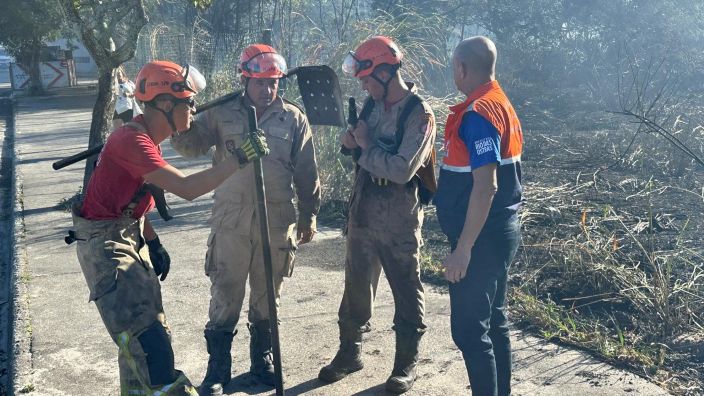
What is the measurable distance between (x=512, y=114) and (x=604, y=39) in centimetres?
1774

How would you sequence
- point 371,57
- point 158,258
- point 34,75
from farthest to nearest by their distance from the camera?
point 34,75
point 371,57
point 158,258

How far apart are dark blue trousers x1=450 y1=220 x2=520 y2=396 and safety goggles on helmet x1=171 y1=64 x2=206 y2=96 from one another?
157 cm

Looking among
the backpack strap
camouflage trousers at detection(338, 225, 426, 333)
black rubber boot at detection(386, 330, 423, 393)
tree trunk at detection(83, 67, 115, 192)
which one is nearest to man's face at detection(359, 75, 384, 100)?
the backpack strap

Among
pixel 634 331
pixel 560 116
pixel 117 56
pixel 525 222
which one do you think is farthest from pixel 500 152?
pixel 560 116

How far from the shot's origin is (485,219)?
3.44m

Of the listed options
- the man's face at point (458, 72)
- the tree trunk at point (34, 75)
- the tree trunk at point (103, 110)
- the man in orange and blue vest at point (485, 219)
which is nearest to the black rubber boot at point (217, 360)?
the man in orange and blue vest at point (485, 219)

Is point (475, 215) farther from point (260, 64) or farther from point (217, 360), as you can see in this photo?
point (217, 360)

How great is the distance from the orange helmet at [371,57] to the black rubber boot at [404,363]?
59.6 inches

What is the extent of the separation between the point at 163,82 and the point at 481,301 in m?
1.84

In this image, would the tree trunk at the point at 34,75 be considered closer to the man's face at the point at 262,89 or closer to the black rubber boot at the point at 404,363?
the man's face at the point at 262,89

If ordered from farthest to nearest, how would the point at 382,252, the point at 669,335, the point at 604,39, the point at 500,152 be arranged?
1. the point at 604,39
2. the point at 669,335
3. the point at 382,252
4. the point at 500,152

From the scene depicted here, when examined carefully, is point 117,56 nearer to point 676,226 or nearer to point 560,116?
point 676,226

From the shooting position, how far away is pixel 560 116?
15.2 metres

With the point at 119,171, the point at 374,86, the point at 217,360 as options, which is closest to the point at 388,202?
the point at 374,86
